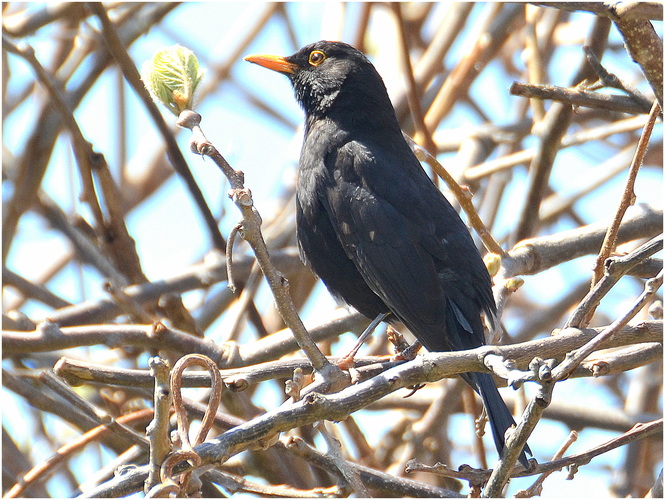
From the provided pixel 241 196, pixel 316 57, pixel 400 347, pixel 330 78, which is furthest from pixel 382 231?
pixel 241 196

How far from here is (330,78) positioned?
5.12 m

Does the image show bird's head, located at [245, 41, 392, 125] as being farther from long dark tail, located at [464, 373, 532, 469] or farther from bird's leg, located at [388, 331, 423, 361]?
long dark tail, located at [464, 373, 532, 469]

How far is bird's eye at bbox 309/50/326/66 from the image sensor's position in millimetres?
5238

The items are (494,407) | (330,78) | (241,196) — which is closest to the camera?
(241,196)

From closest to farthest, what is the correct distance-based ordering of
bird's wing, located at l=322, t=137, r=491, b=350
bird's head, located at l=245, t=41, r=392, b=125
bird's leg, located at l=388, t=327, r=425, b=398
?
bird's leg, located at l=388, t=327, r=425, b=398, bird's wing, located at l=322, t=137, r=491, b=350, bird's head, located at l=245, t=41, r=392, b=125

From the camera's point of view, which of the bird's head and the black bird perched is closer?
the black bird perched

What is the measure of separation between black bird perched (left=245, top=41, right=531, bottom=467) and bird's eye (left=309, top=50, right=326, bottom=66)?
281 millimetres

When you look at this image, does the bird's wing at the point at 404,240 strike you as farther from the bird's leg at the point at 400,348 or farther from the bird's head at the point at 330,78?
the bird's head at the point at 330,78

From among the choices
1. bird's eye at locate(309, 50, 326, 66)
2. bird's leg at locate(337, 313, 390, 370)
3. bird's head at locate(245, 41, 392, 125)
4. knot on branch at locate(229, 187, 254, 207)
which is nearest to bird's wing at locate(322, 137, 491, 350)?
bird's leg at locate(337, 313, 390, 370)

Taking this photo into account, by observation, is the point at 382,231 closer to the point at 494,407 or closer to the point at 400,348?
the point at 400,348

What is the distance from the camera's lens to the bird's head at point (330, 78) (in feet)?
16.6

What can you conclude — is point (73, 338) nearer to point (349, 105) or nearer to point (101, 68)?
point (349, 105)

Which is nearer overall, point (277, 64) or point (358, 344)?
point (358, 344)

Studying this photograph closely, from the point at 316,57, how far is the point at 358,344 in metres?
1.95
